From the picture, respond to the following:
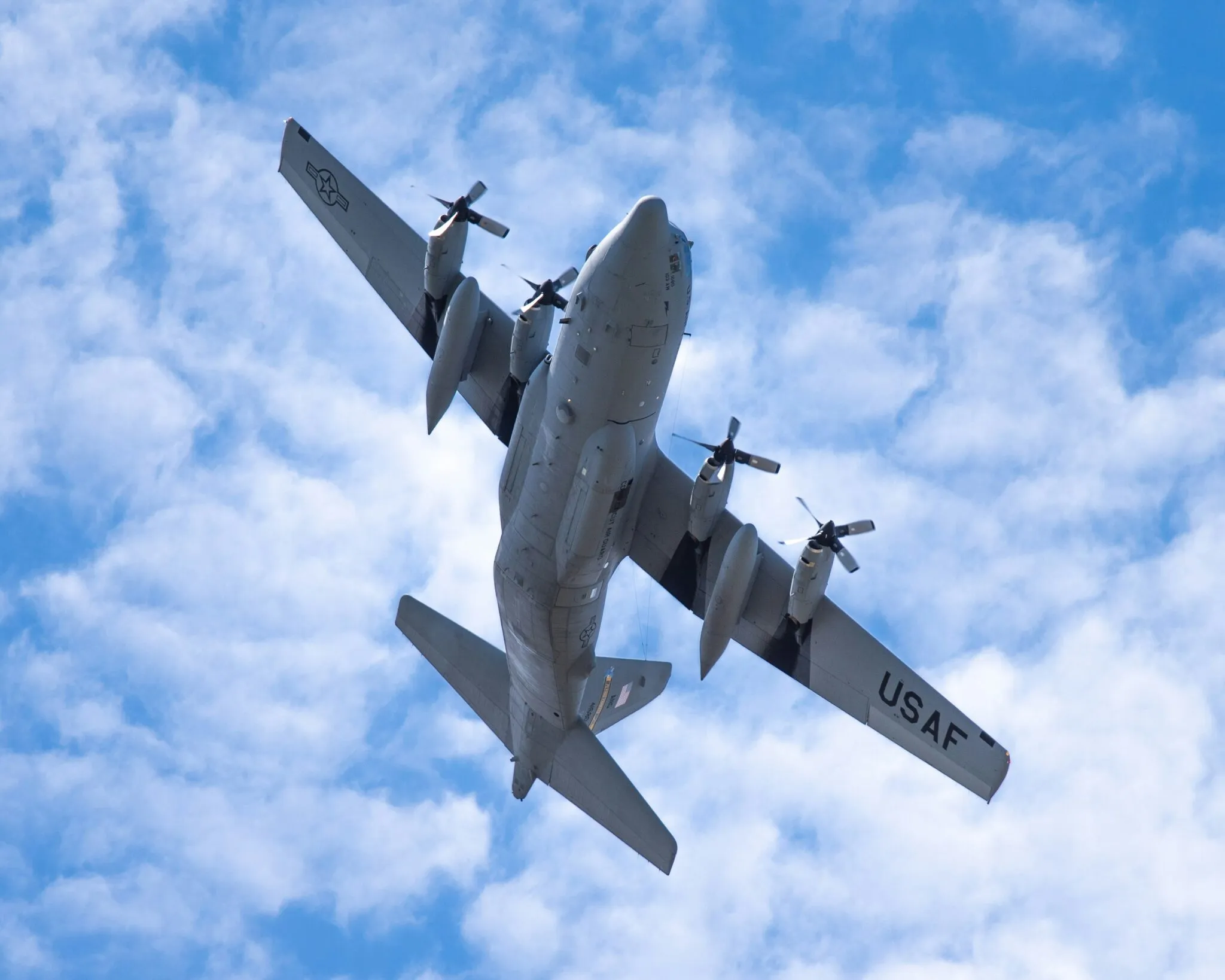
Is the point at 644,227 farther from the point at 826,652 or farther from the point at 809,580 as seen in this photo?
the point at 826,652

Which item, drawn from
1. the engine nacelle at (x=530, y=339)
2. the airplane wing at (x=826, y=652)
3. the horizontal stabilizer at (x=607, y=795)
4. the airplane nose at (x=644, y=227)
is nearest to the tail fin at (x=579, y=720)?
the horizontal stabilizer at (x=607, y=795)

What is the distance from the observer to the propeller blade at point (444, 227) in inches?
1390

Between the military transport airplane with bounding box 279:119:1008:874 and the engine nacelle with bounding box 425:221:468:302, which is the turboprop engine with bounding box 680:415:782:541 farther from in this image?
the engine nacelle with bounding box 425:221:468:302

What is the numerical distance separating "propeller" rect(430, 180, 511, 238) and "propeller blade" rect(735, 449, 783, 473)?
25.2 ft

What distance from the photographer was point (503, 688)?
39906mm

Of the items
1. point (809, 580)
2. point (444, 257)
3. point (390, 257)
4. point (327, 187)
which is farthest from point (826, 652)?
point (327, 187)

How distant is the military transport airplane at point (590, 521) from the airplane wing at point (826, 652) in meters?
0.04

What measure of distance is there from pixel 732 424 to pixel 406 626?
11824 millimetres

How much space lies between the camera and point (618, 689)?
41406 millimetres

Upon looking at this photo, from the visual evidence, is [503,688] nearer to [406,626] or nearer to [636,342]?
[406,626]

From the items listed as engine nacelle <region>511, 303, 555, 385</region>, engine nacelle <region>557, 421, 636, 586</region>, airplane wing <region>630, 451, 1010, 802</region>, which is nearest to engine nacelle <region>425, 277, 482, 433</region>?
engine nacelle <region>511, 303, 555, 385</region>

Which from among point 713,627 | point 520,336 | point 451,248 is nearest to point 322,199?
point 451,248

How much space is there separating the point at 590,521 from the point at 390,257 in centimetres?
992

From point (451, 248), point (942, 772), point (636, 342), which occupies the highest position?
point (451, 248)
